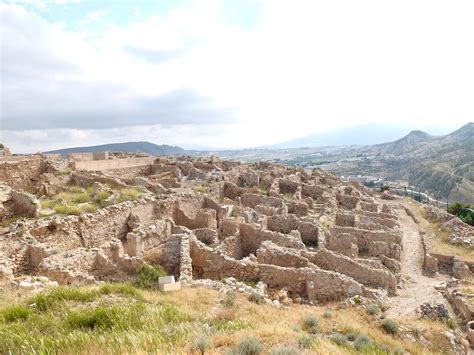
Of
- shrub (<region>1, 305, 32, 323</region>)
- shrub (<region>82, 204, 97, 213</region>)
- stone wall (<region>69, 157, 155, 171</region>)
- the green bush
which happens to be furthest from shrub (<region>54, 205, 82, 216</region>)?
the green bush

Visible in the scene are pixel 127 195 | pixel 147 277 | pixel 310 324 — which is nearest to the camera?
pixel 310 324

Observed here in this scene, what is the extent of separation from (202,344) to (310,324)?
3.99 metres

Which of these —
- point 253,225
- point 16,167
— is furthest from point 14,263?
point 16,167

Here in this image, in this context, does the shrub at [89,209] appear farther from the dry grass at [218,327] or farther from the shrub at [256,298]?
the shrub at [256,298]

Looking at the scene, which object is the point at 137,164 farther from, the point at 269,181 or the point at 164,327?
Answer: the point at 164,327

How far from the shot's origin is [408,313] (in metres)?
11.7

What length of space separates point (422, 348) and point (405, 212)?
2903 centimetres

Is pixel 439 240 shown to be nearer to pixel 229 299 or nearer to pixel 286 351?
pixel 229 299

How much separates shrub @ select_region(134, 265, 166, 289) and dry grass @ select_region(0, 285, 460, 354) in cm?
87

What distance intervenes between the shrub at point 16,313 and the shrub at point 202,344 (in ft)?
11.2

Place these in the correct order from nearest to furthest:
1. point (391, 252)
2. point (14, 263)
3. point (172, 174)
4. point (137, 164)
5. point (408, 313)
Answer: point (14, 263) < point (408, 313) < point (391, 252) < point (172, 174) < point (137, 164)

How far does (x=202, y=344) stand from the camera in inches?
218

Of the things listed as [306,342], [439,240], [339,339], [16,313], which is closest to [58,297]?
[16,313]

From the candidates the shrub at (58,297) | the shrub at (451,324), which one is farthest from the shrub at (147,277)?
the shrub at (451,324)
